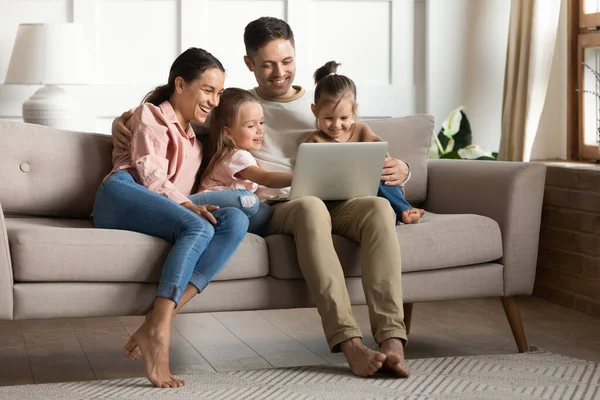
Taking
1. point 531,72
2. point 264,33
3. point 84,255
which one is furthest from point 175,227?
point 531,72

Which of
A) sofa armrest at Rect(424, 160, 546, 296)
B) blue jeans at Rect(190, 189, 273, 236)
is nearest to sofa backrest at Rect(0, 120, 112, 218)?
blue jeans at Rect(190, 189, 273, 236)

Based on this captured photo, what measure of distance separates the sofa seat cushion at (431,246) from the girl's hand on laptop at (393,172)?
0.15m

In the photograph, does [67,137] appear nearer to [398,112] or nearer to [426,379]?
[426,379]

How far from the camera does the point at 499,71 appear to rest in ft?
15.2

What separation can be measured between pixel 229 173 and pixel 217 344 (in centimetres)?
64

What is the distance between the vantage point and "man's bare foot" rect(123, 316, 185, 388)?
7.92ft

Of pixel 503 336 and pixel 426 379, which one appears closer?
pixel 426 379

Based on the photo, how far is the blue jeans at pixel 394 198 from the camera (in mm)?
2980

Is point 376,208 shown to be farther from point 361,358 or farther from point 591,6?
point 591,6

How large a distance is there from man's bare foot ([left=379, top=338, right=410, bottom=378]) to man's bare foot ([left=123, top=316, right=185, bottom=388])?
1.85 feet

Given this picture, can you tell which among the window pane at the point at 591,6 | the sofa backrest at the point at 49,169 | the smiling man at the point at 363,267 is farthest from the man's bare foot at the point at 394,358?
the window pane at the point at 591,6

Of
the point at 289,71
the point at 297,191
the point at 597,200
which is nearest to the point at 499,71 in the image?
the point at 597,200

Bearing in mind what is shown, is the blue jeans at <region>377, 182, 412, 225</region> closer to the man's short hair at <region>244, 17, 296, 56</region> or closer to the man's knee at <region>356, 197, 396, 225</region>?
the man's knee at <region>356, 197, 396, 225</region>

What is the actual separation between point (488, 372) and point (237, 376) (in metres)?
0.69
